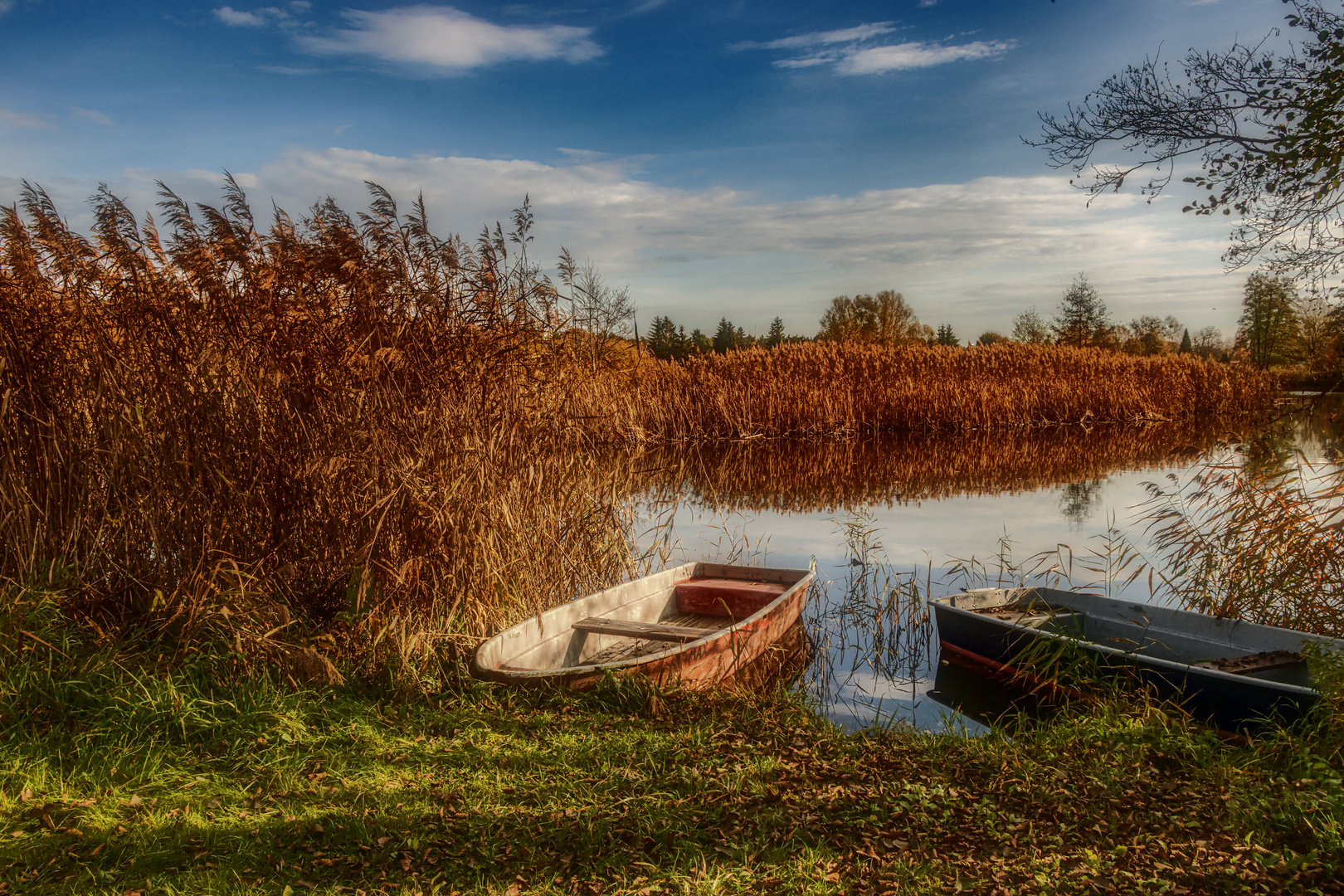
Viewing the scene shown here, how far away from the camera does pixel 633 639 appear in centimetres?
690

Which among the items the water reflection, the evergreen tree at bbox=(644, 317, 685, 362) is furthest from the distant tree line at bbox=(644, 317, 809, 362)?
the water reflection

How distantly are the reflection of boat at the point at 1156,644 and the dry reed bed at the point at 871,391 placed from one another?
13069 millimetres

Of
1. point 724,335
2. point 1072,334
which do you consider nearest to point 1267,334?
point 1072,334

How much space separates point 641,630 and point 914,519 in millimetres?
9268

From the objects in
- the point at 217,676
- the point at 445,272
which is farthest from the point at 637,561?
the point at 217,676

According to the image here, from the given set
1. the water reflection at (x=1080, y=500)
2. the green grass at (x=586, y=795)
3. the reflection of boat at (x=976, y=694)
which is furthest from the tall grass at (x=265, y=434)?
the water reflection at (x=1080, y=500)

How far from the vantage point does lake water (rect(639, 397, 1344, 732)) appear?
7.49 m

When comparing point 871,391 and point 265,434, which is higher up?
point 871,391

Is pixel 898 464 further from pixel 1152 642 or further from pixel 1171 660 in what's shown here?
pixel 1171 660

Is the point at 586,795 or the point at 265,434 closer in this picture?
the point at 586,795

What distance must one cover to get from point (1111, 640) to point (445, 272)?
6.22m

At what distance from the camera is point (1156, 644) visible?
6.67 meters

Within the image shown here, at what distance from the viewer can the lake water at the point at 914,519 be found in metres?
7.49

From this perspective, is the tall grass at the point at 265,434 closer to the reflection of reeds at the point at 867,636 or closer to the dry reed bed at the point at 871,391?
the reflection of reeds at the point at 867,636
